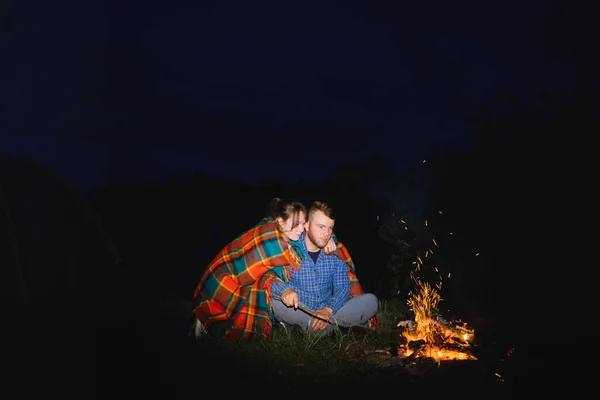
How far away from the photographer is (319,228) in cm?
522

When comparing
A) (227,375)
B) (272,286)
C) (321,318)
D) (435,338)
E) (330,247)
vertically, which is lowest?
(227,375)

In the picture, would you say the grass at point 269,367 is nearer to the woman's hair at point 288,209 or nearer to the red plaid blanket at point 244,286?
the red plaid blanket at point 244,286

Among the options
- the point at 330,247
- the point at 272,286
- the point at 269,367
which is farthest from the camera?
the point at 330,247

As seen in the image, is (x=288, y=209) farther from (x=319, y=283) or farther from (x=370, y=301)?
(x=370, y=301)

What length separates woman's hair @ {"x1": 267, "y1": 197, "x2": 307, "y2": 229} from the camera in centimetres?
525

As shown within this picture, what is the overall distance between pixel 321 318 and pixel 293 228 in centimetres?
94

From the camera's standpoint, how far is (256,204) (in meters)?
14.5

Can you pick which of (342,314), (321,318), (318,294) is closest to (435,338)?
(342,314)

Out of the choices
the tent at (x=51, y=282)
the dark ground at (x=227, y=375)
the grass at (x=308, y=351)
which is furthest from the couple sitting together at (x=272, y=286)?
the tent at (x=51, y=282)

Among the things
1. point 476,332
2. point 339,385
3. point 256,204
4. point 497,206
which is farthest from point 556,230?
point 256,204

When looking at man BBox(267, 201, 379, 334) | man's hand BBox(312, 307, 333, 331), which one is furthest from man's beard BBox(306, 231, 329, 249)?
man's hand BBox(312, 307, 333, 331)

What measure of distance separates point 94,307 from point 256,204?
7.39 m

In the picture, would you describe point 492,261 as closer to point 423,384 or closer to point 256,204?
point 423,384

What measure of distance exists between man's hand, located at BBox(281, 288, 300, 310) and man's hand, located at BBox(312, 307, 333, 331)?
28cm
